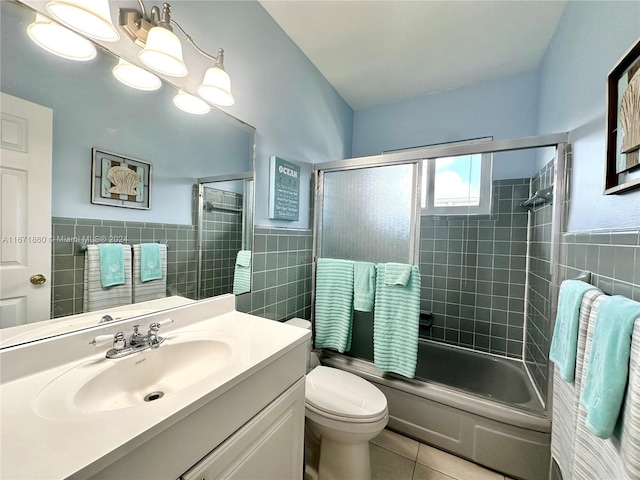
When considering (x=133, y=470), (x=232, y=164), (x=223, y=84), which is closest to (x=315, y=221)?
(x=232, y=164)

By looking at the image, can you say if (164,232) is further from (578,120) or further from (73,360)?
(578,120)

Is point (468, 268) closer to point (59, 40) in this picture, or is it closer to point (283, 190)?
point (283, 190)

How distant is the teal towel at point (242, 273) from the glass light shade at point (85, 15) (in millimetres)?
990

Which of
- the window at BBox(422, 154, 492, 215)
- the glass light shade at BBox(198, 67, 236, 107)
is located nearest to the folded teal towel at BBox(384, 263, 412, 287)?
the window at BBox(422, 154, 492, 215)

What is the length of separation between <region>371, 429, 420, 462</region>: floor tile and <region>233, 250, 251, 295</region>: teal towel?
1.24 m

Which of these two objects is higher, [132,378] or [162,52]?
[162,52]

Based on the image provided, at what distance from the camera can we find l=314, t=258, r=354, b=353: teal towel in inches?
69.7

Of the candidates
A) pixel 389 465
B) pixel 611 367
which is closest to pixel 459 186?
pixel 611 367

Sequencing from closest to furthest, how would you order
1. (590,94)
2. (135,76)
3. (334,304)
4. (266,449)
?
(266,449), (135,76), (590,94), (334,304)

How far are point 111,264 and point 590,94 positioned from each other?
6.77ft

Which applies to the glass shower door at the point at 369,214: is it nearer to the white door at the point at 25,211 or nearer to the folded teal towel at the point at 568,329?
the folded teal towel at the point at 568,329

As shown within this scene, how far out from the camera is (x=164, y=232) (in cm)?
105

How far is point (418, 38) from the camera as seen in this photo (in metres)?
1.70

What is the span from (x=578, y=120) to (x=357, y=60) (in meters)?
1.44
